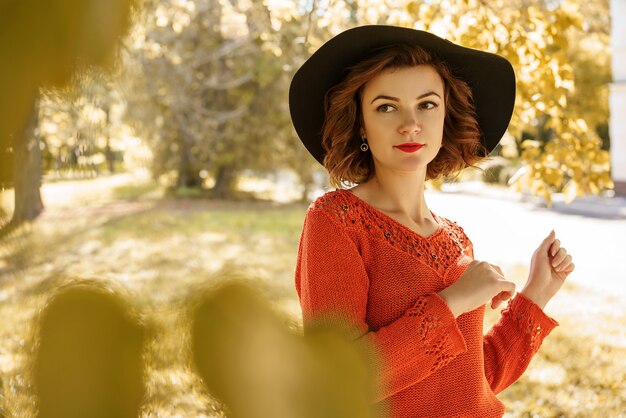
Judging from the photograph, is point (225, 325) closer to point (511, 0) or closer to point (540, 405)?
point (540, 405)

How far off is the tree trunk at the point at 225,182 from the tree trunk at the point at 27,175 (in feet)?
44.5

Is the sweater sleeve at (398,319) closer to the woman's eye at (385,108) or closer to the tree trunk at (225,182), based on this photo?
the woman's eye at (385,108)

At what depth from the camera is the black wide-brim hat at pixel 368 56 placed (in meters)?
1.35

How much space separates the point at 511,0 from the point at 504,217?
25.4 ft

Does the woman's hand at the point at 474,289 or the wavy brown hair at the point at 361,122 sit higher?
the wavy brown hair at the point at 361,122

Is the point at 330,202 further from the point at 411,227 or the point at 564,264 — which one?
the point at 564,264

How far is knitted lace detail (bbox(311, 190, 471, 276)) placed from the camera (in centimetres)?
133

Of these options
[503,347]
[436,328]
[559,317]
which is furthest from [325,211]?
[559,317]

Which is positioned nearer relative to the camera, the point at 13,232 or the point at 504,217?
the point at 13,232

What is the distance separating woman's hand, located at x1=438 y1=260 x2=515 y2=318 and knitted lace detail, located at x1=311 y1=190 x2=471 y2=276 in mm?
132

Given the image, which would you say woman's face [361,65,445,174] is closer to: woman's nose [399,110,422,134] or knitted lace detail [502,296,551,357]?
woman's nose [399,110,422,134]

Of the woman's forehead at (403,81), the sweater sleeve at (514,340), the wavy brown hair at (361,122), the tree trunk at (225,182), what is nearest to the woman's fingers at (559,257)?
the sweater sleeve at (514,340)

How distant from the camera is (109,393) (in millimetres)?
172

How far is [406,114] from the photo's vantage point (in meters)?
1.37
